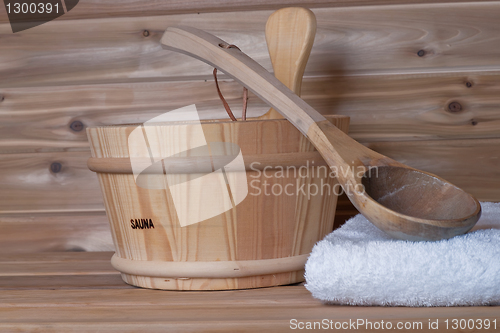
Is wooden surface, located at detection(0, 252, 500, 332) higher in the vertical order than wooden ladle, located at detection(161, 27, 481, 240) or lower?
lower

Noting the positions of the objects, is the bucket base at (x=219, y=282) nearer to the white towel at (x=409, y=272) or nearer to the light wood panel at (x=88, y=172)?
the white towel at (x=409, y=272)

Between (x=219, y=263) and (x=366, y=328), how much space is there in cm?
21

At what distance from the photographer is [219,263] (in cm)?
59

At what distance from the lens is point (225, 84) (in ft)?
2.99

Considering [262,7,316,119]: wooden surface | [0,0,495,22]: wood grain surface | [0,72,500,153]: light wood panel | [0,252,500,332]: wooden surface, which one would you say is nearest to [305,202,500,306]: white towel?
[0,252,500,332]: wooden surface

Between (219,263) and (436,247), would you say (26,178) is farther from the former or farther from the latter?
(436,247)

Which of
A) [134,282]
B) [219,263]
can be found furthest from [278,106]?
[134,282]

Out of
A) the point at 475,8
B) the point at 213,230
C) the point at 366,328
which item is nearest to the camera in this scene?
the point at 366,328

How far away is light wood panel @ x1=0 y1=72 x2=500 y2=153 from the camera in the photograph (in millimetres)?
890

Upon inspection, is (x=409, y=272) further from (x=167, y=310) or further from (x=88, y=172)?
(x=88, y=172)

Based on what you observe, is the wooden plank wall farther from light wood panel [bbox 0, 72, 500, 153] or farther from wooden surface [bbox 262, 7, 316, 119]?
wooden surface [bbox 262, 7, 316, 119]

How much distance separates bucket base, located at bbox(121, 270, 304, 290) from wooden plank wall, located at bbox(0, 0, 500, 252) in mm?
318

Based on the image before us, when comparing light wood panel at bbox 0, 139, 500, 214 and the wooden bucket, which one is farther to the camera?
light wood panel at bbox 0, 139, 500, 214

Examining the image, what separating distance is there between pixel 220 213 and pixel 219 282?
4.2 inches
